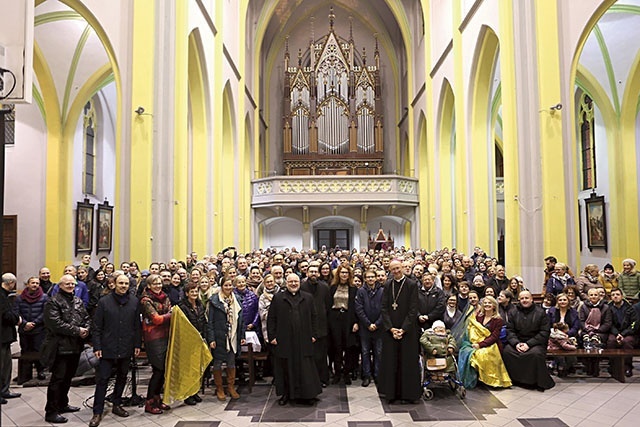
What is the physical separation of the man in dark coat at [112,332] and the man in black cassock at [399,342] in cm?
271

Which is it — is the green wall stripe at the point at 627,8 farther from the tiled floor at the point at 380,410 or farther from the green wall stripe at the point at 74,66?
the green wall stripe at the point at 74,66

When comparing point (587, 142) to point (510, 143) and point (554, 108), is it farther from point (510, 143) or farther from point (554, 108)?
point (554, 108)

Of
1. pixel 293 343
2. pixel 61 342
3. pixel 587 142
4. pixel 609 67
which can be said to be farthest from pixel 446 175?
pixel 61 342

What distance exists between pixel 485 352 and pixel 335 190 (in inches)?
621

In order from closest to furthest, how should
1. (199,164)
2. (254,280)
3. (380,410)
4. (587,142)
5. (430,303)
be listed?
(380,410) < (430,303) < (254,280) < (199,164) < (587,142)

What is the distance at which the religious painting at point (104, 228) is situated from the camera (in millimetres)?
17984

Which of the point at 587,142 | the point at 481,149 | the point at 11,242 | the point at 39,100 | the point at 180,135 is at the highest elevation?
the point at 39,100

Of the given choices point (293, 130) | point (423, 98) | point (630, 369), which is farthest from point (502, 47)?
point (293, 130)

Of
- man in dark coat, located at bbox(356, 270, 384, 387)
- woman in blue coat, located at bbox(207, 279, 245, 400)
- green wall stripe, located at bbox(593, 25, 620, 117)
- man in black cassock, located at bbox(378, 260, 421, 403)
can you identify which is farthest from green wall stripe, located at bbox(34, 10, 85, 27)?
green wall stripe, located at bbox(593, 25, 620, 117)

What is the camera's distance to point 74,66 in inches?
602

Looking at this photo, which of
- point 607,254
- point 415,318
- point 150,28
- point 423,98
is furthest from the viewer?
point 423,98

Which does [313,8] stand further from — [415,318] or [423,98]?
[415,318]

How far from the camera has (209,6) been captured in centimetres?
1523

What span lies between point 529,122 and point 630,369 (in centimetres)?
541
